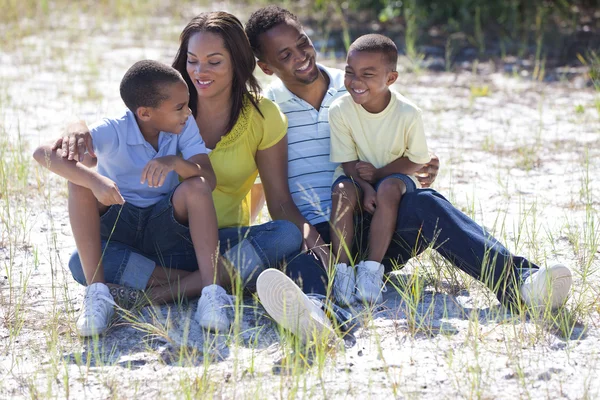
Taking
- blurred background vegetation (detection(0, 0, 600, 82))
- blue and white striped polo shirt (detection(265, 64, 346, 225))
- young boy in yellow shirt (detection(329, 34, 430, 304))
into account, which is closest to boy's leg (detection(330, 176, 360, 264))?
young boy in yellow shirt (detection(329, 34, 430, 304))

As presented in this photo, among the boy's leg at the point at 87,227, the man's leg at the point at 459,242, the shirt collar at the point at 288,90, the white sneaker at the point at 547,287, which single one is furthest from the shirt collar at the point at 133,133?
the white sneaker at the point at 547,287

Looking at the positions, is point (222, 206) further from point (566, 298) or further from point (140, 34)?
point (140, 34)

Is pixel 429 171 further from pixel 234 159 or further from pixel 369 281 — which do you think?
pixel 234 159

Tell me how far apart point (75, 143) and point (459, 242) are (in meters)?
1.45

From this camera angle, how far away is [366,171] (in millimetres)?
3562

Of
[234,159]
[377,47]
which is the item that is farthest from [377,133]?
[234,159]

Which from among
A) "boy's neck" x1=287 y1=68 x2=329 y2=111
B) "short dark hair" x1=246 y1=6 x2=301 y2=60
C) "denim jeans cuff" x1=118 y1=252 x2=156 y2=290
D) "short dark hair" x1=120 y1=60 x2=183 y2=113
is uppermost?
"short dark hair" x1=246 y1=6 x2=301 y2=60

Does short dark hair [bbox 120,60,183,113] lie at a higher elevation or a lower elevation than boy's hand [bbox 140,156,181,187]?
higher

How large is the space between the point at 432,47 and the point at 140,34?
292cm

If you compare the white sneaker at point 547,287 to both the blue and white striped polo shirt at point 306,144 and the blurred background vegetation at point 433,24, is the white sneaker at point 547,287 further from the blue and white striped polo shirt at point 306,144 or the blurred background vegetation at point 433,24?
the blurred background vegetation at point 433,24

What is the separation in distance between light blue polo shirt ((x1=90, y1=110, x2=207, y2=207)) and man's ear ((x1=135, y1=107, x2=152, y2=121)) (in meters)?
0.04

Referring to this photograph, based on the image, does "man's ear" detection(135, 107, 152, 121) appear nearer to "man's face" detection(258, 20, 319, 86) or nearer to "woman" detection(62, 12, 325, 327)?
"woman" detection(62, 12, 325, 327)

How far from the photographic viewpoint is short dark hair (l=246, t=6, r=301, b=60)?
3.73 meters

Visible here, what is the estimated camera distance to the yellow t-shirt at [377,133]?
3.56 m
